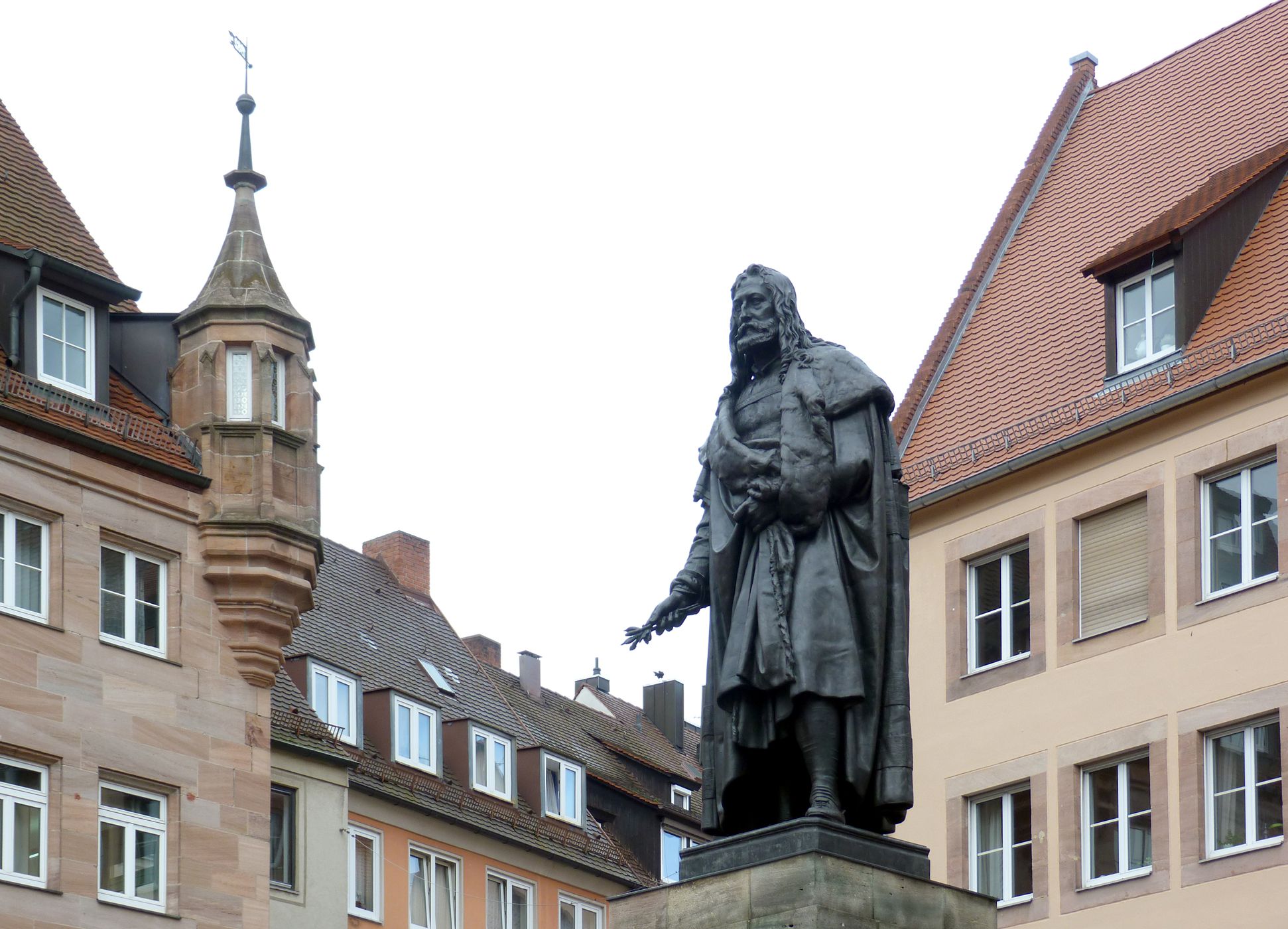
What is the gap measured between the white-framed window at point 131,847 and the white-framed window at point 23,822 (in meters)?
0.74

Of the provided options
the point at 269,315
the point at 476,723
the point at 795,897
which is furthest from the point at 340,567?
the point at 795,897

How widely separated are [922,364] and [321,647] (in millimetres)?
13475

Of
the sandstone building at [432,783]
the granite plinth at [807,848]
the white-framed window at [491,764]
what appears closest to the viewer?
the granite plinth at [807,848]

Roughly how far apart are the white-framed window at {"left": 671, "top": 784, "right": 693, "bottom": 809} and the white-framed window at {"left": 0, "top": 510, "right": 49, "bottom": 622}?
26.0m

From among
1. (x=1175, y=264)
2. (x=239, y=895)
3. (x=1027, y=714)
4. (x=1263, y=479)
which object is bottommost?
(x=239, y=895)

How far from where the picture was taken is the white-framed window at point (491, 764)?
47500mm

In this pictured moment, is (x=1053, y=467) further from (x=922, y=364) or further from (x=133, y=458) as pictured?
(x=133, y=458)

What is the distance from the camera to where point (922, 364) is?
37.1 m

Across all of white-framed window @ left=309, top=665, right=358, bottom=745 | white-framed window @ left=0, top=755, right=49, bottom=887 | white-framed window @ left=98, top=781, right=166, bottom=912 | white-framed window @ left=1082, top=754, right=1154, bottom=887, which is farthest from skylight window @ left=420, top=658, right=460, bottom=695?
white-framed window @ left=1082, top=754, right=1154, bottom=887

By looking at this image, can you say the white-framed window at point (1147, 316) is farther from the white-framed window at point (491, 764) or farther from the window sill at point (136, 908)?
the white-framed window at point (491, 764)

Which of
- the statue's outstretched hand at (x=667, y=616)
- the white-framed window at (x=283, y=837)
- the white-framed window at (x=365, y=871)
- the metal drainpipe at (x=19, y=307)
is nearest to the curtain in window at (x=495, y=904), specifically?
the white-framed window at (x=365, y=871)

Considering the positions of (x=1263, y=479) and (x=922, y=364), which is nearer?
(x=1263, y=479)

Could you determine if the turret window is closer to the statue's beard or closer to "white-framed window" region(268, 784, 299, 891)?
"white-framed window" region(268, 784, 299, 891)

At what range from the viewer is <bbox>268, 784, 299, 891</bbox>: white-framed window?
40.0 m
